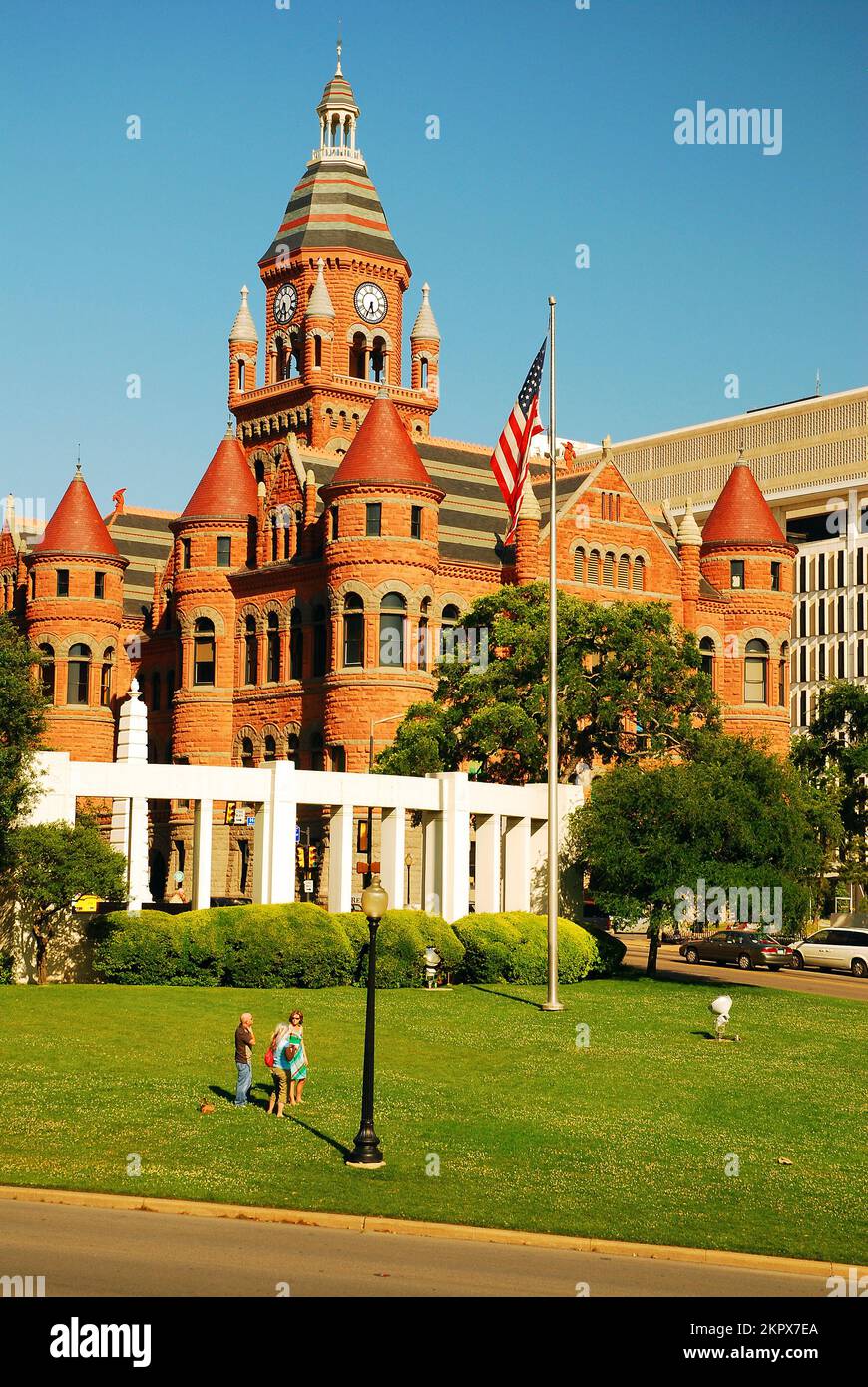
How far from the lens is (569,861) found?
4756 cm

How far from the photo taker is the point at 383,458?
225ft

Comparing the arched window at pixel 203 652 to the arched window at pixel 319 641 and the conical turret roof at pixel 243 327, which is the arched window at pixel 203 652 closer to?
the arched window at pixel 319 641

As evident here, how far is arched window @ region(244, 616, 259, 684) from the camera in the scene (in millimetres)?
75188

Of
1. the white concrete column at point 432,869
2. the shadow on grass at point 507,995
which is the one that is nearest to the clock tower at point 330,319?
the white concrete column at point 432,869

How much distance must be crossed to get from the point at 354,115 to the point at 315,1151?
262ft

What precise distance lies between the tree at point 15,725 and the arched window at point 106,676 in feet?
108

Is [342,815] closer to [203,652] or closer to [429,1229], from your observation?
[429,1229]

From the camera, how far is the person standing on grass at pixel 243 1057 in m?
24.2

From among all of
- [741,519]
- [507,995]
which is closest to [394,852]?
[507,995]

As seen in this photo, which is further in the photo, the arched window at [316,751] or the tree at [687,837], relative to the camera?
→ the arched window at [316,751]

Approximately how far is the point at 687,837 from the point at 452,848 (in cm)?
622

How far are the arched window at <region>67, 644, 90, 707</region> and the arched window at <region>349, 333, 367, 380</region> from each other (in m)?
20.8

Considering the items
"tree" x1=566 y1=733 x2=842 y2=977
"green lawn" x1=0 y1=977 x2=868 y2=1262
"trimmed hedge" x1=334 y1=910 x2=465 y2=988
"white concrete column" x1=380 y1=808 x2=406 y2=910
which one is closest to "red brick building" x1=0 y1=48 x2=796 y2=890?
"tree" x1=566 y1=733 x2=842 y2=977
